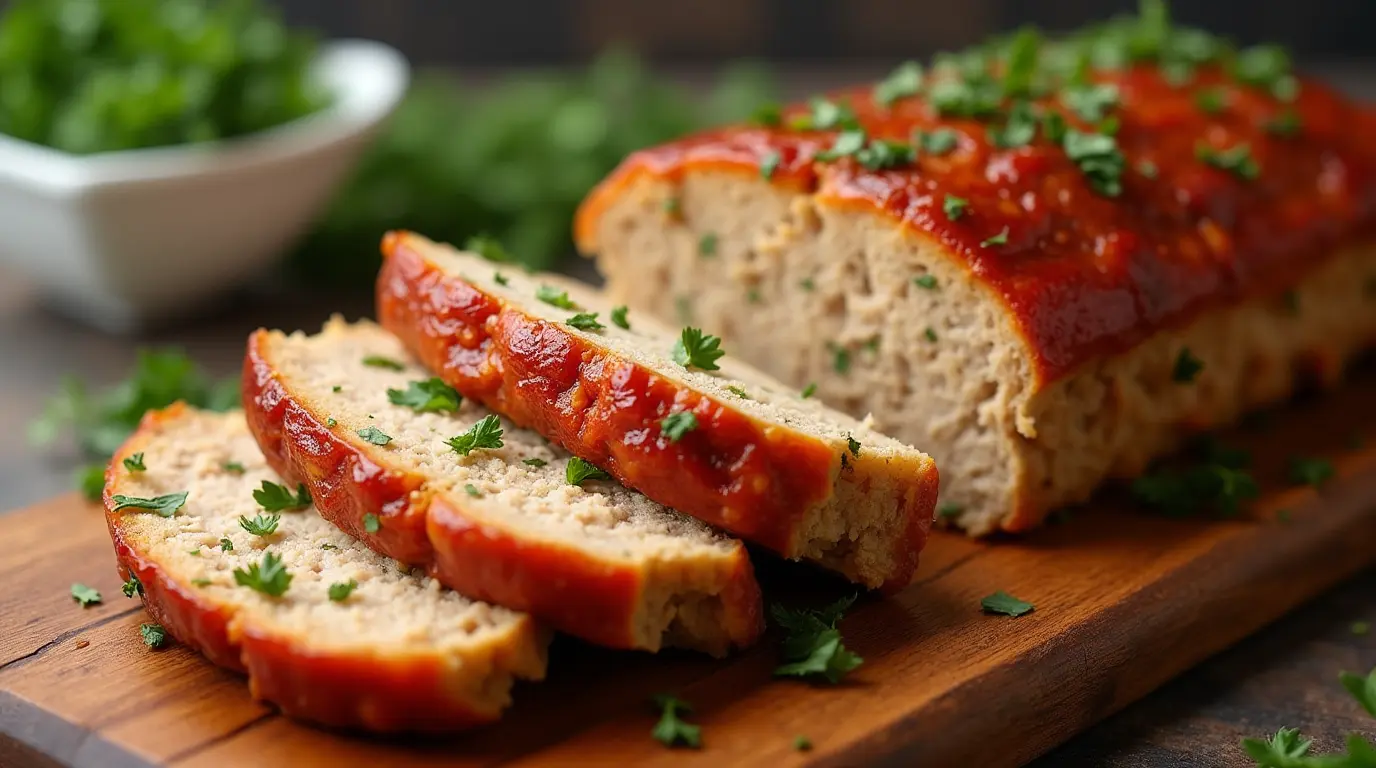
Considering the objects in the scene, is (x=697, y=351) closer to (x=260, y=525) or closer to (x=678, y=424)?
(x=678, y=424)

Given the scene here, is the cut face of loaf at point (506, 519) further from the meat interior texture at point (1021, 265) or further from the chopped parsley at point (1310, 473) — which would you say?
the chopped parsley at point (1310, 473)

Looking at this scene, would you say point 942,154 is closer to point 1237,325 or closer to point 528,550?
point 1237,325

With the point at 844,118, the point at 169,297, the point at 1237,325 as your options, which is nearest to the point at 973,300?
the point at 844,118

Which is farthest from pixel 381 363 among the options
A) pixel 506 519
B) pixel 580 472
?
Result: pixel 506 519

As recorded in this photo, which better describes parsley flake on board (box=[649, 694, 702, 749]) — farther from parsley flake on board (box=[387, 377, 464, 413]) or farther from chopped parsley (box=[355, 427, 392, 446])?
parsley flake on board (box=[387, 377, 464, 413])

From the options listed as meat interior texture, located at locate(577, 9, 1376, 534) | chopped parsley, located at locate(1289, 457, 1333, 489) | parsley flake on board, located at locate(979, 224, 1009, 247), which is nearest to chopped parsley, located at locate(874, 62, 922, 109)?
meat interior texture, located at locate(577, 9, 1376, 534)

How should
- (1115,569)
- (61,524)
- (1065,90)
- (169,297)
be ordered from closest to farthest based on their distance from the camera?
1. (1115,569)
2. (61,524)
3. (1065,90)
4. (169,297)
